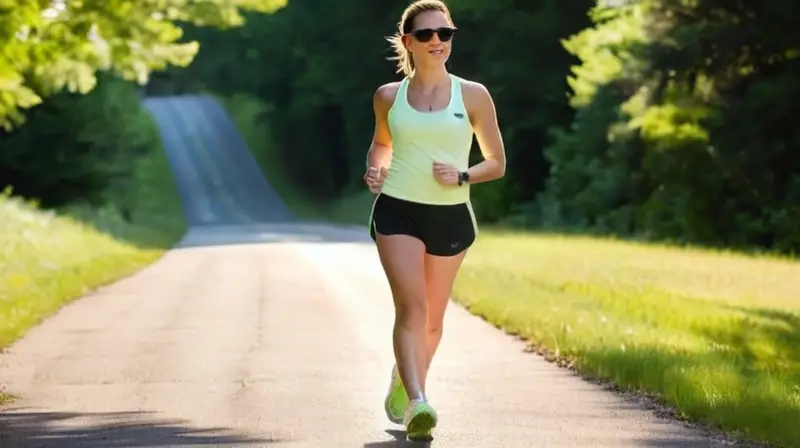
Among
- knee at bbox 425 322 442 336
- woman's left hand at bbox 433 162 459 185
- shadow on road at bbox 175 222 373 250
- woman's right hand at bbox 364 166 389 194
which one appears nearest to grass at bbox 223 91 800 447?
knee at bbox 425 322 442 336

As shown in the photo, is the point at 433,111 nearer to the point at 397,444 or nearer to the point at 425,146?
the point at 425,146

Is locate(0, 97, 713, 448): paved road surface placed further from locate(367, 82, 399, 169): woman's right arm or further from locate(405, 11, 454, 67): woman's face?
locate(405, 11, 454, 67): woman's face

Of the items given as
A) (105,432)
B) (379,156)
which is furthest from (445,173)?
(105,432)

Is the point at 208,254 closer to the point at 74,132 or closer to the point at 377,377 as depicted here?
the point at 74,132

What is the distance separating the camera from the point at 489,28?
54594 millimetres

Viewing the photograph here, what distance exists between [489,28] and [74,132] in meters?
17.1

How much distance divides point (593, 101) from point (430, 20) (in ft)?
120

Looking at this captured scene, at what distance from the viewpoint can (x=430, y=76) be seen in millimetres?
8297

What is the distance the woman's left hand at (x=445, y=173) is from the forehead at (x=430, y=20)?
2.18ft

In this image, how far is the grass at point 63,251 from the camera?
58.4ft

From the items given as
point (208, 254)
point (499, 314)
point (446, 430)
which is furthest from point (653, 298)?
point (208, 254)

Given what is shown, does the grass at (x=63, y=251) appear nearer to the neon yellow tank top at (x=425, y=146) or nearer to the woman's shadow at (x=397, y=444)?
the woman's shadow at (x=397, y=444)

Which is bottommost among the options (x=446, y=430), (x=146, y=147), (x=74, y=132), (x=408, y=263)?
(x=146, y=147)

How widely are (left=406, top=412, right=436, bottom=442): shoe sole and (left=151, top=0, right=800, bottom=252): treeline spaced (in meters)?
24.2
